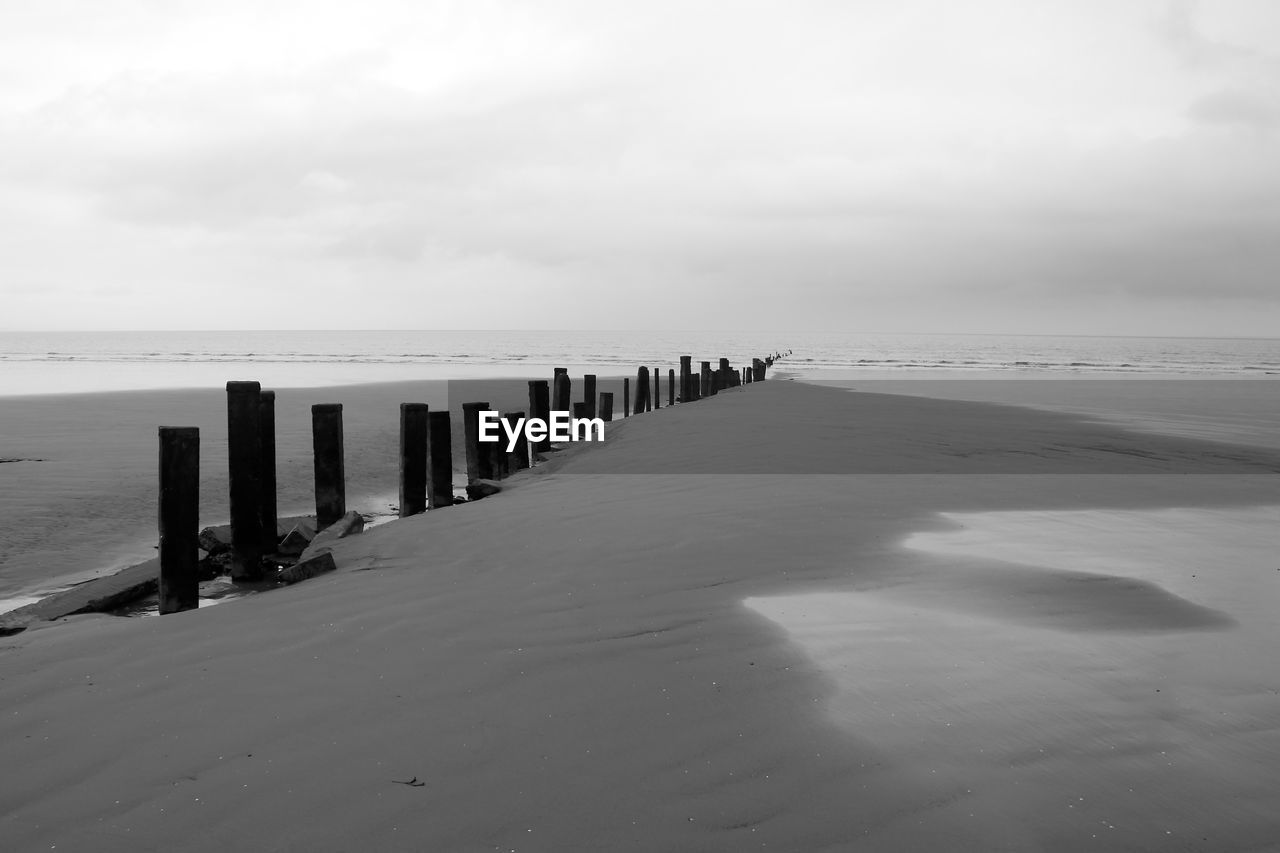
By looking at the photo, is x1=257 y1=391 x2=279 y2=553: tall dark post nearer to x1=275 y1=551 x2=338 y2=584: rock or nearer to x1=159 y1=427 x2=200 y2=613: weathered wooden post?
x1=159 y1=427 x2=200 y2=613: weathered wooden post

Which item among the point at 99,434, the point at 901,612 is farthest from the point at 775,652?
the point at 99,434

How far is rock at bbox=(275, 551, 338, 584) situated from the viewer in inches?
230

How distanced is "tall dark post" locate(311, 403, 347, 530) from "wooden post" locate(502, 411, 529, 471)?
3.85 meters

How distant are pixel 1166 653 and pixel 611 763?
278 cm

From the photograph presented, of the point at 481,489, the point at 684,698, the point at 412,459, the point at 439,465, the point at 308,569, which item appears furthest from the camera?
the point at 439,465

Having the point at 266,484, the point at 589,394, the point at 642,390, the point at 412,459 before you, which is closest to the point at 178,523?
the point at 266,484

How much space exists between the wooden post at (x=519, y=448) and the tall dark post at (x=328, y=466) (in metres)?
3.85

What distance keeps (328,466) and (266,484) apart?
1.06 metres

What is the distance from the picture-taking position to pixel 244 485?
23.4ft

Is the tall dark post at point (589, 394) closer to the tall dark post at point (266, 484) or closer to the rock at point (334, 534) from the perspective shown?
the tall dark post at point (266, 484)

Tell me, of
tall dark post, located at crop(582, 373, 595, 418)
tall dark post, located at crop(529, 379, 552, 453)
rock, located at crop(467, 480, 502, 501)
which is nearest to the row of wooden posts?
rock, located at crop(467, 480, 502, 501)

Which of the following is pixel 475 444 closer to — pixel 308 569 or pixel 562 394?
pixel 308 569

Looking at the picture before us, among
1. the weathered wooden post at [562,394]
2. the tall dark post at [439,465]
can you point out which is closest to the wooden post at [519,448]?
the tall dark post at [439,465]

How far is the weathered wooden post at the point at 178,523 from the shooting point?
586cm
